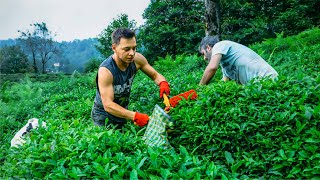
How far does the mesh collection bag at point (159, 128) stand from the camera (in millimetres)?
3145

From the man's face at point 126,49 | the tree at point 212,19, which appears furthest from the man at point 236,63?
Answer: the tree at point 212,19

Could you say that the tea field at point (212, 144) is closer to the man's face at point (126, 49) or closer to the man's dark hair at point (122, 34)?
the man's face at point (126, 49)

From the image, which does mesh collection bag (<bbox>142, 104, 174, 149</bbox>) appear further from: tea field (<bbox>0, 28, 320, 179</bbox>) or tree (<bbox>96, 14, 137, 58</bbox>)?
tree (<bbox>96, 14, 137, 58</bbox>)

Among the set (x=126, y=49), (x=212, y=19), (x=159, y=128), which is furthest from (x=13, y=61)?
(x=159, y=128)

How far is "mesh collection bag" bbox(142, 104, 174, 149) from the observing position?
3.14 meters

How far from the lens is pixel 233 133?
2.99 m

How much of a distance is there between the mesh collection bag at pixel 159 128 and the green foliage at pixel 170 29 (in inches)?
699

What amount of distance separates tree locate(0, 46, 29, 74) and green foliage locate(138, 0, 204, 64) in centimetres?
2564

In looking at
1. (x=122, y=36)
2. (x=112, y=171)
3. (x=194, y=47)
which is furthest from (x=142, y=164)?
(x=194, y=47)

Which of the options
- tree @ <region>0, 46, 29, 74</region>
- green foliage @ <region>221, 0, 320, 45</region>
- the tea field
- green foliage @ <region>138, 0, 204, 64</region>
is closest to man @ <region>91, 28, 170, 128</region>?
the tea field

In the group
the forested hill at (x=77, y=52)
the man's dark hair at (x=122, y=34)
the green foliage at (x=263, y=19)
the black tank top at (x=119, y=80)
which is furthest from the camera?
the forested hill at (x=77, y=52)

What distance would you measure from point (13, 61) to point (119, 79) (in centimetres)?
4690

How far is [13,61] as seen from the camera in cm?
4594

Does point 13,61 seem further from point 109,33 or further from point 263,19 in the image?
point 263,19
